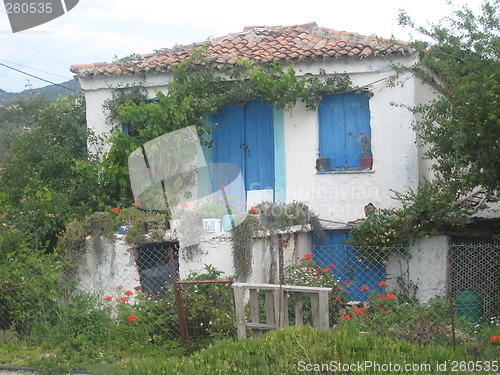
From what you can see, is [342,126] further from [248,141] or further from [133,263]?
[133,263]

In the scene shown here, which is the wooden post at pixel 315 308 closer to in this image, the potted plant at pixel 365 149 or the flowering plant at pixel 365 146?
the potted plant at pixel 365 149

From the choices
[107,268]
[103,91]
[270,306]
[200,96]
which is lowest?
[270,306]

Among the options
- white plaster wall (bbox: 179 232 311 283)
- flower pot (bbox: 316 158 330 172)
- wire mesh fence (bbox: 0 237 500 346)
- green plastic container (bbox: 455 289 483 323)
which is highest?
flower pot (bbox: 316 158 330 172)

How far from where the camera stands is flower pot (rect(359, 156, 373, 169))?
32.6ft

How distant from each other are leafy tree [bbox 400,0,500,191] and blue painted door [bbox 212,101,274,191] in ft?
9.48

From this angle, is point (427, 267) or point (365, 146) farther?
point (365, 146)

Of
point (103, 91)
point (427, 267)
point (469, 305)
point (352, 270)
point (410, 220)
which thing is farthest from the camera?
point (103, 91)

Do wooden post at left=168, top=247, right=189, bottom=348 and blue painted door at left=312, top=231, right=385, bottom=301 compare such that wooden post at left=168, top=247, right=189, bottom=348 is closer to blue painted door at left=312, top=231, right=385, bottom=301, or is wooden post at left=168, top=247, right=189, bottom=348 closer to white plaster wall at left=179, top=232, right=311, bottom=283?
white plaster wall at left=179, top=232, right=311, bottom=283

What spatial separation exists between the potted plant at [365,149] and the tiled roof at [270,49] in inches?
57.2

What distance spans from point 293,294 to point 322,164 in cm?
340

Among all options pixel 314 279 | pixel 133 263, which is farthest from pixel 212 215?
pixel 314 279

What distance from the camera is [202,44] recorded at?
11219 mm

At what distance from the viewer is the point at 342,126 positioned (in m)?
10.2

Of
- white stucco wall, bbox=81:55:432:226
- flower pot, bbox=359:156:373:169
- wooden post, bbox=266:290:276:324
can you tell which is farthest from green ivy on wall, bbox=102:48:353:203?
wooden post, bbox=266:290:276:324
